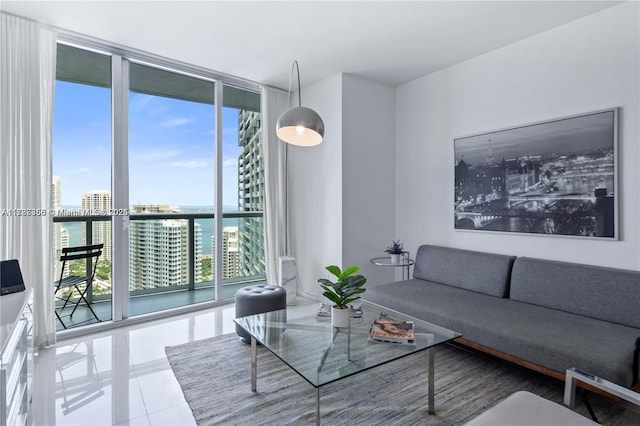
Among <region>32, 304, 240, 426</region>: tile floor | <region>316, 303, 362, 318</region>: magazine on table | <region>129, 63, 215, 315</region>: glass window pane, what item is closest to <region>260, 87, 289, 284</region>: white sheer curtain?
<region>129, 63, 215, 315</region>: glass window pane

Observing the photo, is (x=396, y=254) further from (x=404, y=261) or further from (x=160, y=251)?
(x=160, y=251)

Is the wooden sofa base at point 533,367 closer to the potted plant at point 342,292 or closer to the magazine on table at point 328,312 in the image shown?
the magazine on table at point 328,312

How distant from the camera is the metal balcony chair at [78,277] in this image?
10.8 ft

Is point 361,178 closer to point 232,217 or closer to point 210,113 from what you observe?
point 232,217

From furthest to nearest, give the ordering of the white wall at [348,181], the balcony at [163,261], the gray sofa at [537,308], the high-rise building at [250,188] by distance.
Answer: the high-rise building at [250,188], the white wall at [348,181], the balcony at [163,261], the gray sofa at [537,308]

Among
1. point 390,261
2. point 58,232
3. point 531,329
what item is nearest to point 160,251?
point 58,232

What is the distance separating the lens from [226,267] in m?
4.34

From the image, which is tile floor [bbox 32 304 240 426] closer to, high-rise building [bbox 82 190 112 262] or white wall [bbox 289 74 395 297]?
high-rise building [bbox 82 190 112 262]

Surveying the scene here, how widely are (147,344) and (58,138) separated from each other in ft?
7.03

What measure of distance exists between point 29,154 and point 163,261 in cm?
179

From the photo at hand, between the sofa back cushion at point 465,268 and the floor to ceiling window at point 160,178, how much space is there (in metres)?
2.15

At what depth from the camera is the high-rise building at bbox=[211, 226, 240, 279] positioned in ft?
14.0

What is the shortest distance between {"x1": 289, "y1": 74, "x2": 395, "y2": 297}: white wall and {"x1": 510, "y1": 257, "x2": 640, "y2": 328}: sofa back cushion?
161cm

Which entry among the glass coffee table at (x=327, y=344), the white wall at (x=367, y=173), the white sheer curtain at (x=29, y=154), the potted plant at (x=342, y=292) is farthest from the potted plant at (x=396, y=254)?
the white sheer curtain at (x=29, y=154)
